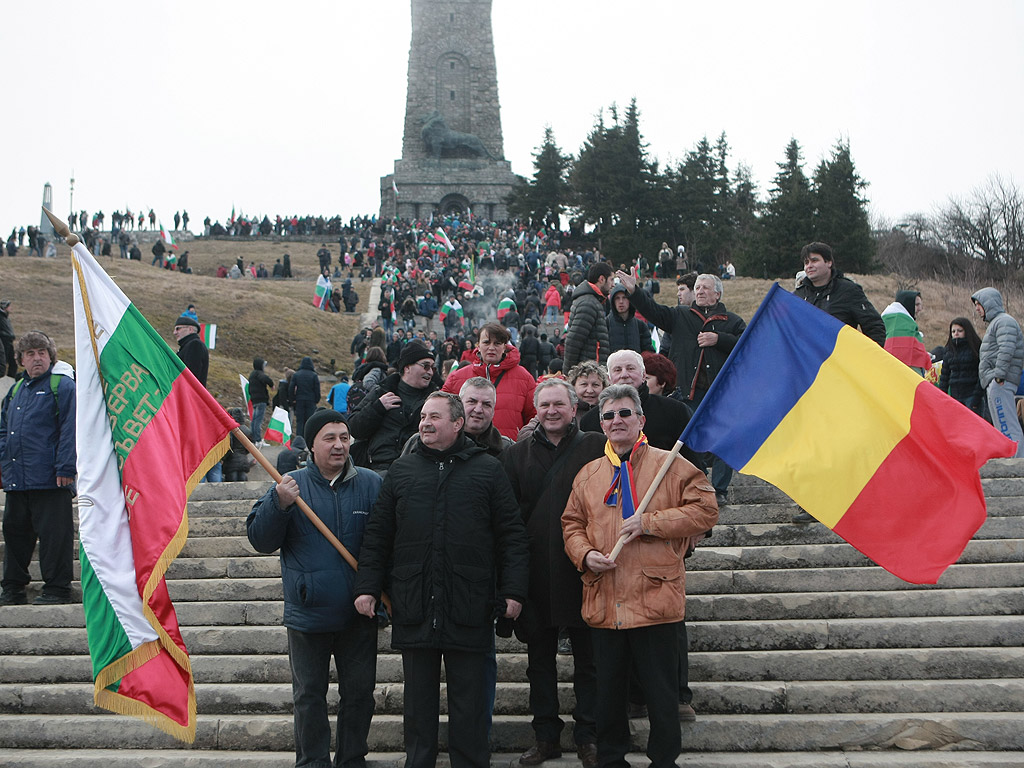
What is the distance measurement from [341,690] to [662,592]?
157 centimetres

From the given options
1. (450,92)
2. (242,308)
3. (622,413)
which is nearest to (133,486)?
(622,413)

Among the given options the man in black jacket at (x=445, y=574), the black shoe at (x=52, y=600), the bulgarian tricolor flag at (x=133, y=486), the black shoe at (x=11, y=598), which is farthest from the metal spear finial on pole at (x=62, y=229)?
the black shoe at (x=11, y=598)

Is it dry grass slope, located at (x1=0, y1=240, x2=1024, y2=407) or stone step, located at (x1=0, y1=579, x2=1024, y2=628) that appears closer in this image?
stone step, located at (x1=0, y1=579, x2=1024, y2=628)

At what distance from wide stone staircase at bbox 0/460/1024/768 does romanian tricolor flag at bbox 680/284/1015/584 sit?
0.16 metres

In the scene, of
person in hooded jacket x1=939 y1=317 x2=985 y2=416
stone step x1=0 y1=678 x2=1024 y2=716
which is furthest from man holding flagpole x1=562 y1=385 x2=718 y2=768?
person in hooded jacket x1=939 y1=317 x2=985 y2=416

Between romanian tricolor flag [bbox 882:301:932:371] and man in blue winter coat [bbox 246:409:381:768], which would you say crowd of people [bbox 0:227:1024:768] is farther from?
romanian tricolor flag [bbox 882:301:932:371]

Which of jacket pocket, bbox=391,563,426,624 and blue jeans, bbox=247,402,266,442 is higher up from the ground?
blue jeans, bbox=247,402,266,442

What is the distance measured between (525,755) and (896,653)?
2111mm

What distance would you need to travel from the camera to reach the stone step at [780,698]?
201 inches

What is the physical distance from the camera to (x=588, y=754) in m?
4.71

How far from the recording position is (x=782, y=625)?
5652 millimetres

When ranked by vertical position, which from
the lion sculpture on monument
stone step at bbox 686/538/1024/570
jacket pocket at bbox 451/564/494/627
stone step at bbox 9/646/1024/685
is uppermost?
the lion sculpture on monument

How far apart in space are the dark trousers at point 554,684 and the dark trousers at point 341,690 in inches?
30.6

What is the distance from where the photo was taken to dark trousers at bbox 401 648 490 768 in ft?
14.7
